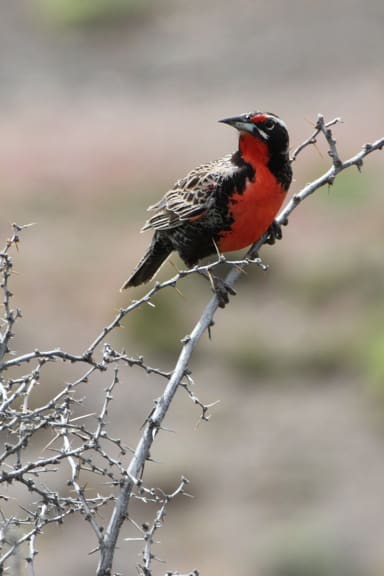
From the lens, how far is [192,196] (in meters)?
7.56

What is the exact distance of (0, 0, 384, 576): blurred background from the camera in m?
13.9

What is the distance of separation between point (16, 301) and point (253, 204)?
9.79m

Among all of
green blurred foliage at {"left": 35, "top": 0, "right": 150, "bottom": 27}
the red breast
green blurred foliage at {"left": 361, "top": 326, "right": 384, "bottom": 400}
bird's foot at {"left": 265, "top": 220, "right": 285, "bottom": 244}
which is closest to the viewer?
the red breast

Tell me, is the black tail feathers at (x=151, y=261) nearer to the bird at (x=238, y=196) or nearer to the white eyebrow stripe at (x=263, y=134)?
the bird at (x=238, y=196)

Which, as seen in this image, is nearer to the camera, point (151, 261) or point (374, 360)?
point (151, 261)

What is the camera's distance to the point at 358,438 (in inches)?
603

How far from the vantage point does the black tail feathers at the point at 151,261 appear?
25.6 feet

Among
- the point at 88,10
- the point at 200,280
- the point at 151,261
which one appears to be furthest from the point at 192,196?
the point at 88,10

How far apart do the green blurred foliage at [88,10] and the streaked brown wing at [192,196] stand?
57.4ft

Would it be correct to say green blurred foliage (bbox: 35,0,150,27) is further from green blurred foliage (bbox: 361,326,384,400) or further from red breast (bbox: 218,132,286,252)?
red breast (bbox: 218,132,286,252)

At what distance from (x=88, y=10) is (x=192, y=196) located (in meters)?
17.7

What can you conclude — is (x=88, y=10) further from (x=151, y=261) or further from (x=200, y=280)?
(x=151, y=261)

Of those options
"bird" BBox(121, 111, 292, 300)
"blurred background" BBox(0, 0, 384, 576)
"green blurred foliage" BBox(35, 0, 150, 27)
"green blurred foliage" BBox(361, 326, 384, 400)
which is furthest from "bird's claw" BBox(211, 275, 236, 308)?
"green blurred foliage" BBox(35, 0, 150, 27)

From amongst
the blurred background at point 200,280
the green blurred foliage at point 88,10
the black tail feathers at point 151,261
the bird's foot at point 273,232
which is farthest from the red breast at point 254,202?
the green blurred foliage at point 88,10
